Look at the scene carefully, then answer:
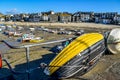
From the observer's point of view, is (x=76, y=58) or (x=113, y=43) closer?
(x=76, y=58)

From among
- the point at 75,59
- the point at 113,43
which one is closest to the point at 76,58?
the point at 75,59

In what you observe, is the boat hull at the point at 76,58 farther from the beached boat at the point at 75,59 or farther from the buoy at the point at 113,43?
the buoy at the point at 113,43

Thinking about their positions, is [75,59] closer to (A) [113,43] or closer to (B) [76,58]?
(B) [76,58]

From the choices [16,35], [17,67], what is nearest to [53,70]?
[17,67]

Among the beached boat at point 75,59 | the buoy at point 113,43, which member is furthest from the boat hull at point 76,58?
the buoy at point 113,43

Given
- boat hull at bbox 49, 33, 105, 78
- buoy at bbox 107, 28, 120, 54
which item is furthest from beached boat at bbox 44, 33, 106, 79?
buoy at bbox 107, 28, 120, 54

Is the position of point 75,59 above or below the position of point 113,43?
above

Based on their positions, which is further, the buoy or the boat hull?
the buoy

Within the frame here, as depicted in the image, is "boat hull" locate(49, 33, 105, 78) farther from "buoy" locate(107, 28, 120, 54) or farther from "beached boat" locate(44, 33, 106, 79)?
"buoy" locate(107, 28, 120, 54)

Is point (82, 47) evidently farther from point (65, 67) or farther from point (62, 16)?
point (62, 16)
